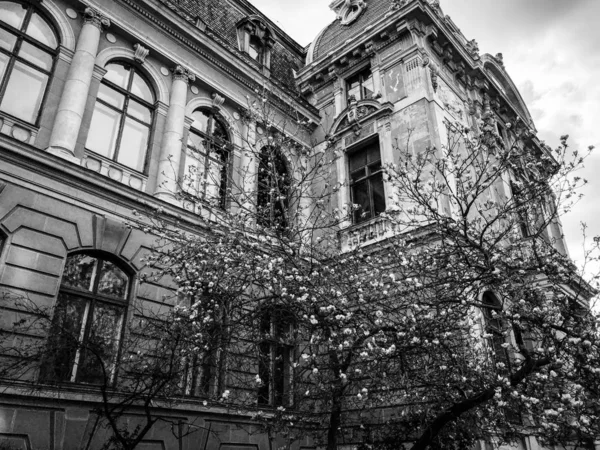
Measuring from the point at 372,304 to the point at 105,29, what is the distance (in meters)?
11.2

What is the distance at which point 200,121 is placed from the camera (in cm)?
1577

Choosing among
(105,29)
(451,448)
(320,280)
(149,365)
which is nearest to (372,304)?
(320,280)

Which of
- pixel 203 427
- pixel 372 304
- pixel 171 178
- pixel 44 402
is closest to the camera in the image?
pixel 372 304

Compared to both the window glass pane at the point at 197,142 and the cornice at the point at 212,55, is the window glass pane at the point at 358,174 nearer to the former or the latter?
the cornice at the point at 212,55

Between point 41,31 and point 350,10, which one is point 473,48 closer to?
point 350,10

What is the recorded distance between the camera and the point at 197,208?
44.7 ft

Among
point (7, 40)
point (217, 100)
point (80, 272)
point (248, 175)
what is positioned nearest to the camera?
point (80, 272)

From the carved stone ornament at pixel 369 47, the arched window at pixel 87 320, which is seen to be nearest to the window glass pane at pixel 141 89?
the arched window at pixel 87 320

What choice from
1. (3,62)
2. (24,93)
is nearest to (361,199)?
(24,93)

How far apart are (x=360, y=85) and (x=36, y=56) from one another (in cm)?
1204

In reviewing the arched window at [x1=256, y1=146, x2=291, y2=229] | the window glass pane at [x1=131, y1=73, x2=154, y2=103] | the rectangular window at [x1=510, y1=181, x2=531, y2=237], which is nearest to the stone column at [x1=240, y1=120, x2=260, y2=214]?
the arched window at [x1=256, y1=146, x2=291, y2=229]

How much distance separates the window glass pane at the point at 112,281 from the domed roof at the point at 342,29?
14.2 metres

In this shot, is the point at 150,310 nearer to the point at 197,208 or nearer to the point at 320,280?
the point at 197,208

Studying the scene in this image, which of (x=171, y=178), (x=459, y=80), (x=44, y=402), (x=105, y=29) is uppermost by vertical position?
(x=459, y=80)
